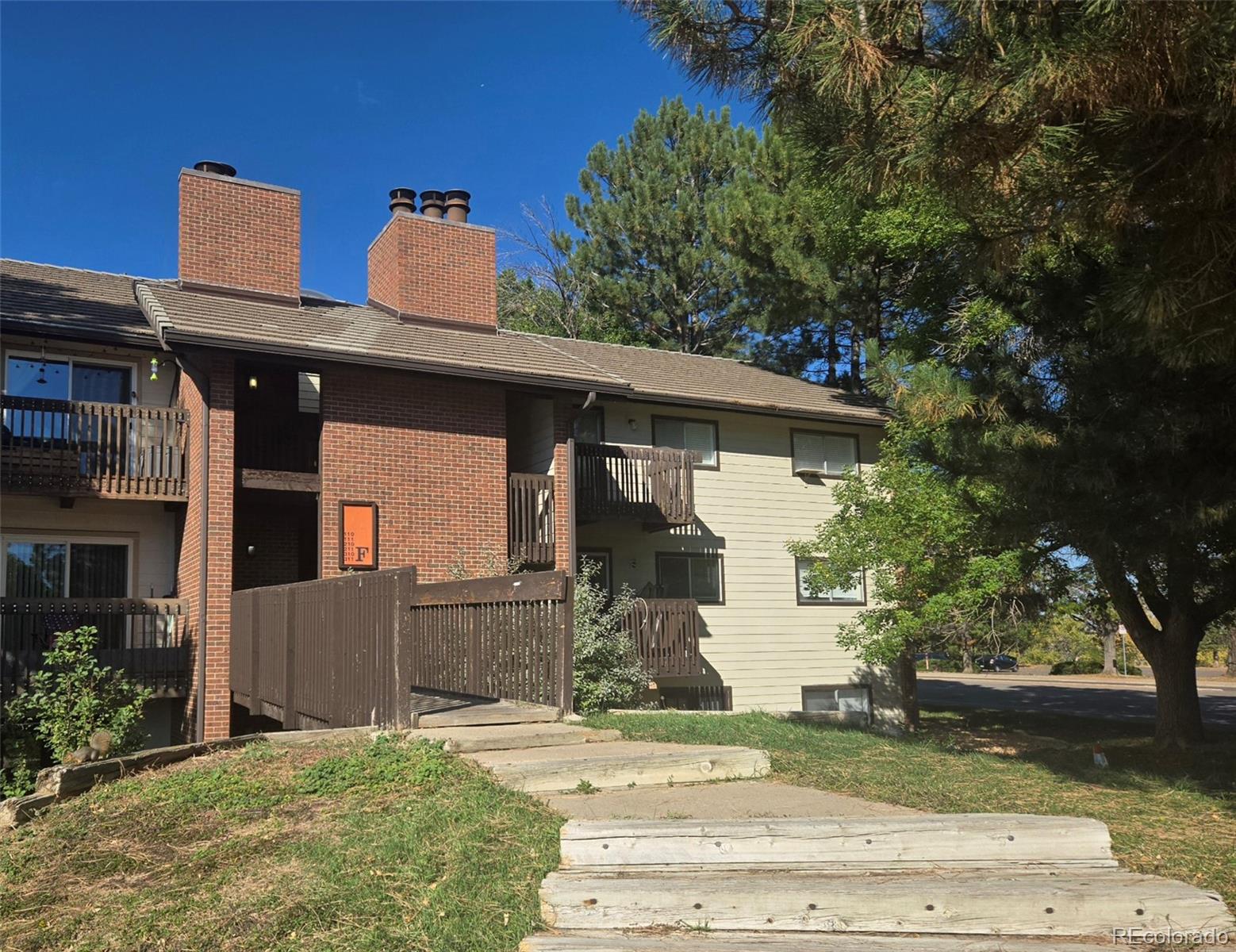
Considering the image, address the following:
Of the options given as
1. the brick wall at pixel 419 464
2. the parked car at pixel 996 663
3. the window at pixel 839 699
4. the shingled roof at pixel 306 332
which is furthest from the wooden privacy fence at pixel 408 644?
the parked car at pixel 996 663

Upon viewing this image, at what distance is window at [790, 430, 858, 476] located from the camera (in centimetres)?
2177

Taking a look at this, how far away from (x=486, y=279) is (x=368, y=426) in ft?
14.6

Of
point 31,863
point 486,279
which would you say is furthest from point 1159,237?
point 486,279

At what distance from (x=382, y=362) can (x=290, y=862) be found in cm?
1060

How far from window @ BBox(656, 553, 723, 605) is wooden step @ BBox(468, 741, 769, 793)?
11842 millimetres

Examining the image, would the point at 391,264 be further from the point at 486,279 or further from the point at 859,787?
the point at 859,787

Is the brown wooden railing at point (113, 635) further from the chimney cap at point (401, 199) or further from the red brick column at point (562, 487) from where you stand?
the chimney cap at point (401, 199)

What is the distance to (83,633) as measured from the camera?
35.2 feet

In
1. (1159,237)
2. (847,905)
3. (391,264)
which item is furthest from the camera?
(391,264)

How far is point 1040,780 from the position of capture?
9.37 metres

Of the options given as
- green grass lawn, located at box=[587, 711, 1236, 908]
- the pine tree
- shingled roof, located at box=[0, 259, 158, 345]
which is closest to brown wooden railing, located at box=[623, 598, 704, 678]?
green grass lawn, located at box=[587, 711, 1236, 908]

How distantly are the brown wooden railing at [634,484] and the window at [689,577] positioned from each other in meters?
1.46

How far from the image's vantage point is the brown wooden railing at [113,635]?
12859 mm

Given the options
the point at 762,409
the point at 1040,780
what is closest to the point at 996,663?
the point at 762,409
